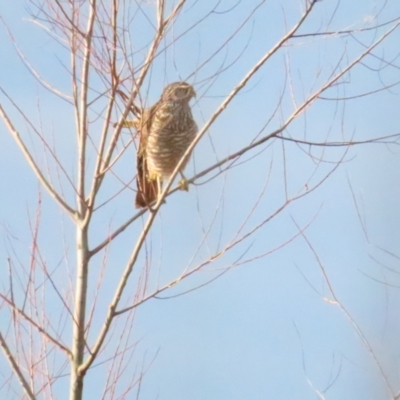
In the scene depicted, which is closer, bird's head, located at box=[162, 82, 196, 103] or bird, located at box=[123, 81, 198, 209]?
bird's head, located at box=[162, 82, 196, 103]

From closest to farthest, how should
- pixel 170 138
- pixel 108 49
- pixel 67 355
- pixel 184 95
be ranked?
1. pixel 108 49
2. pixel 67 355
3. pixel 184 95
4. pixel 170 138

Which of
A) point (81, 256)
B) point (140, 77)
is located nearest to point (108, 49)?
point (140, 77)

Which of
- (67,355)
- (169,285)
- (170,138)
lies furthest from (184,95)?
(67,355)

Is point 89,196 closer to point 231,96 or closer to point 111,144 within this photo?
point 111,144

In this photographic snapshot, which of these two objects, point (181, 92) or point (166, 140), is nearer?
point (181, 92)

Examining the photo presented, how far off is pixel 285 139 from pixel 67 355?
1.14 m

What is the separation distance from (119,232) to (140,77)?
0.58 metres

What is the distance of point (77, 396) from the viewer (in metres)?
2.70

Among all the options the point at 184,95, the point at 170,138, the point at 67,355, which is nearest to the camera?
the point at 67,355

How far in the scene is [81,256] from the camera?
9.09 ft

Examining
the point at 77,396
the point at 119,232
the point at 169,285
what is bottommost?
the point at 77,396

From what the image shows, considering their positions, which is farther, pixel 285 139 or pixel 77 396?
pixel 285 139

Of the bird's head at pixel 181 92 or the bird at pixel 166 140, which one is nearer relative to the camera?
the bird's head at pixel 181 92

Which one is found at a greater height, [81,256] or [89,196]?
[89,196]
